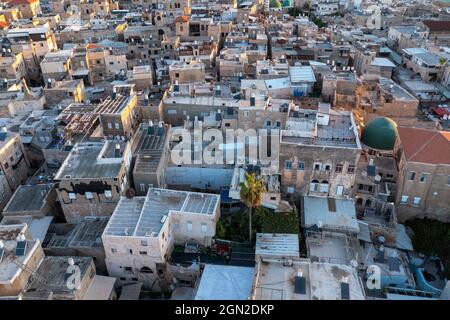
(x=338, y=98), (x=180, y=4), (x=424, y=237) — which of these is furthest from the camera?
(x=180, y=4)

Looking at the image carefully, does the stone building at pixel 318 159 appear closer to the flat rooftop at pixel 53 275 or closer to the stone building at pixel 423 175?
the stone building at pixel 423 175

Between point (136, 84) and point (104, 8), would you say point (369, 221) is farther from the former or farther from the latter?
point (104, 8)

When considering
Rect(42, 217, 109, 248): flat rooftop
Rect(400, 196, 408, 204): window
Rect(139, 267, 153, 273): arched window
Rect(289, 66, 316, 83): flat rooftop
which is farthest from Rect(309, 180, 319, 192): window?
Rect(289, 66, 316, 83): flat rooftop

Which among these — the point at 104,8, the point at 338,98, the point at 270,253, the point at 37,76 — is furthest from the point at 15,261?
the point at 104,8

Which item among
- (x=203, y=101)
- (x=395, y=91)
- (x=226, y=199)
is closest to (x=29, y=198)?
(x=226, y=199)

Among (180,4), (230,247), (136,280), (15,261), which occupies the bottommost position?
(136,280)

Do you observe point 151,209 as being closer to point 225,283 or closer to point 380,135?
point 225,283

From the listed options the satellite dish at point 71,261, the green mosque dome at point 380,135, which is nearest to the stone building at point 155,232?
the satellite dish at point 71,261
